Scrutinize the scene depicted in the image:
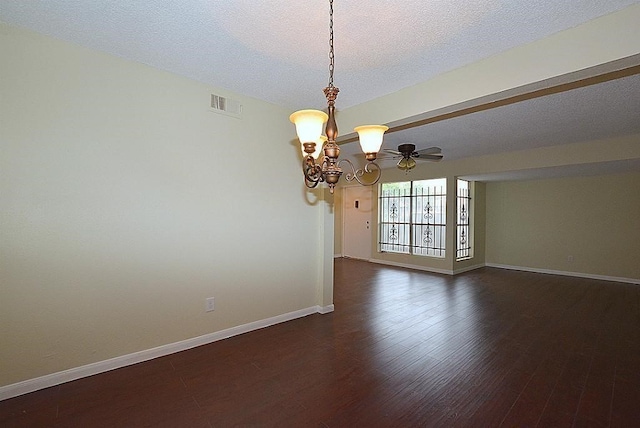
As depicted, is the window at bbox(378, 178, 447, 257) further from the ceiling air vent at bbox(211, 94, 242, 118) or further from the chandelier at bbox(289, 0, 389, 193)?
the chandelier at bbox(289, 0, 389, 193)

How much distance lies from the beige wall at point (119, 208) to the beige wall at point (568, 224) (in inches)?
248

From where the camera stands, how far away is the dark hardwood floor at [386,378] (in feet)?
6.11

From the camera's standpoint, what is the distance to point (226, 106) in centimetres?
299

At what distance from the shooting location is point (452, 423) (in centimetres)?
181

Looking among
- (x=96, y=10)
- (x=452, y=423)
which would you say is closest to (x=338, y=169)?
(x=452, y=423)

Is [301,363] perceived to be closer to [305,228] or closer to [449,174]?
[305,228]

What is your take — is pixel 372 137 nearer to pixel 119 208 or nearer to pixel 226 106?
pixel 226 106

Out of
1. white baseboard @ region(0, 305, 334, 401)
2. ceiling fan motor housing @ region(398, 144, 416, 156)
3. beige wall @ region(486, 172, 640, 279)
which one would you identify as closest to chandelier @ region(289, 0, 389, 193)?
white baseboard @ region(0, 305, 334, 401)

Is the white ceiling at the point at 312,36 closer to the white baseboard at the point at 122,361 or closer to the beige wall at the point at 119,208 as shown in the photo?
the beige wall at the point at 119,208

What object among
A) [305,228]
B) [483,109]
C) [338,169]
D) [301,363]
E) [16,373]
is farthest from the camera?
[305,228]

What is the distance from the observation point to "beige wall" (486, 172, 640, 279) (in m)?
5.64

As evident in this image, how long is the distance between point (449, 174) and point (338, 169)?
5.30m

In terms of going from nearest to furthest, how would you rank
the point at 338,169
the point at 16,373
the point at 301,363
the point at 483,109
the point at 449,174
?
the point at 338,169
the point at 16,373
the point at 301,363
the point at 483,109
the point at 449,174

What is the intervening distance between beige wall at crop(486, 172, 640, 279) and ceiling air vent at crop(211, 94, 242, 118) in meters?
6.81
